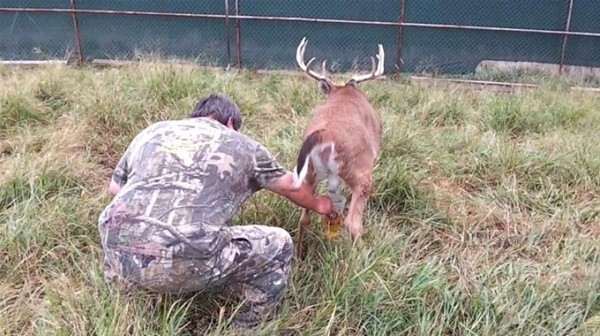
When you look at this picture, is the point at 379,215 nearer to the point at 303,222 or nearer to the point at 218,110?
the point at 303,222

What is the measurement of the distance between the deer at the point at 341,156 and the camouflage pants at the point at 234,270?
0.41 m

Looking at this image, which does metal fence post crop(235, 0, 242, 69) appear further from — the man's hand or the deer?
the man's hand

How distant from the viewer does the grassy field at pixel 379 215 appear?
3320 mm

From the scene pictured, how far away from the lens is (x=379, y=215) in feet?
15.0

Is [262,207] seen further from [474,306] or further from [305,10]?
[305,10]

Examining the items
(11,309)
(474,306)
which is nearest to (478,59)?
(474,306)

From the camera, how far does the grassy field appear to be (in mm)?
3320

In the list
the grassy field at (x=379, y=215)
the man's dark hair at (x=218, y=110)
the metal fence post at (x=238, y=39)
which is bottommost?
the grassy field at (x=379, y=215)

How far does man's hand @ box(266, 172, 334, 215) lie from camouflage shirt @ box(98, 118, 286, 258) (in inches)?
2.4

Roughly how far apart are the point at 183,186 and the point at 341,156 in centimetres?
124

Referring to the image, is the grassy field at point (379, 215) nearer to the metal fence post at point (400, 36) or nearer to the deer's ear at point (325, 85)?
the deer's ear at point (325, 85)

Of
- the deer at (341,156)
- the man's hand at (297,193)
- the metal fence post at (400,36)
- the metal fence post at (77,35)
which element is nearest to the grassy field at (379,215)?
the deer at (341,156)

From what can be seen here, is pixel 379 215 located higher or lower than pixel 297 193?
lower

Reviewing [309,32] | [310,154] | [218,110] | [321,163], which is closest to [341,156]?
[321,163]
